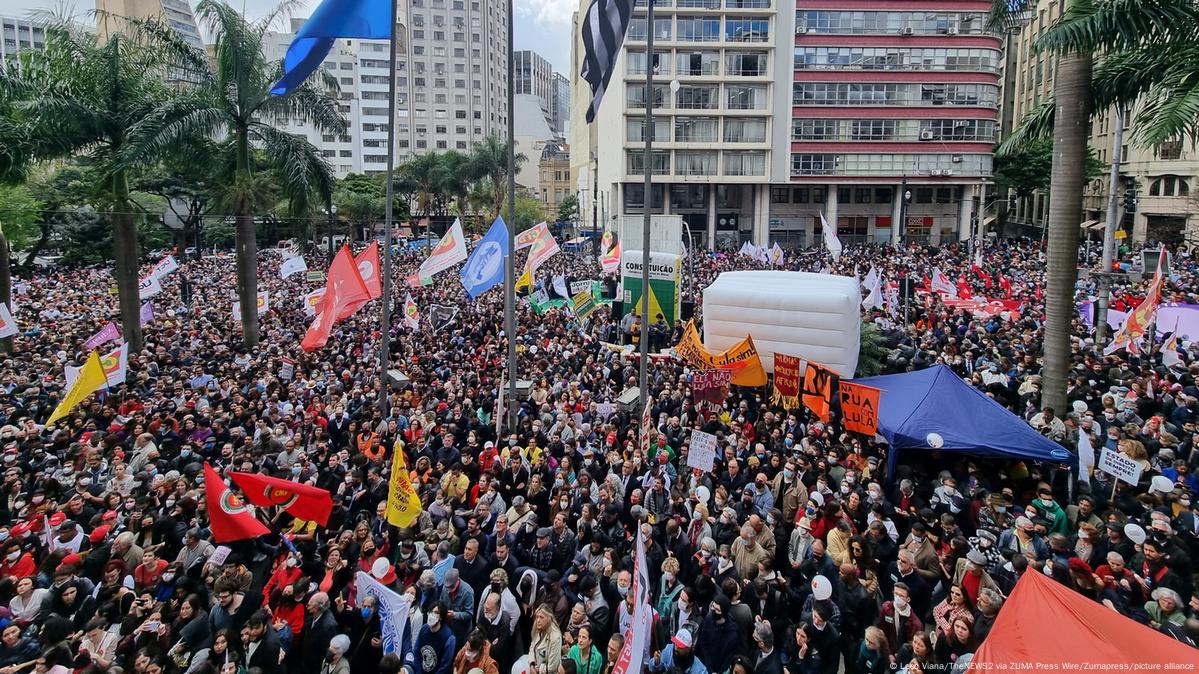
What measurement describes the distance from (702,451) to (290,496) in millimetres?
5065

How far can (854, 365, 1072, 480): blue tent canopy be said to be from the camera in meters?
10.1

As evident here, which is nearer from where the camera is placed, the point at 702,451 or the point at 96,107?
the point at 702,451

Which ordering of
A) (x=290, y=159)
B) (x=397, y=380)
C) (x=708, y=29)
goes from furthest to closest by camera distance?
(x=708, y=29)
(x=290, y=159)
(x=397, y=380)

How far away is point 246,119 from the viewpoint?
21.5 meters

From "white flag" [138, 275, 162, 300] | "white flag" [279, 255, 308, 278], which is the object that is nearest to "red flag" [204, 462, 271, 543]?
"white flag" [279, 255, 308, 278]

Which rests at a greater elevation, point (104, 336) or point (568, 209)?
point (568, 209)

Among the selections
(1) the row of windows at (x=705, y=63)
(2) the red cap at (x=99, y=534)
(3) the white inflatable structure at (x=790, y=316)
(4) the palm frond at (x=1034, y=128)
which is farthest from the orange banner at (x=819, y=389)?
(1) the row of windows at (x=705, y=63)

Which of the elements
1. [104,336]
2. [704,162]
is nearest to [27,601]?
[104,336]

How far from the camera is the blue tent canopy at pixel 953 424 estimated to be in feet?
33.1

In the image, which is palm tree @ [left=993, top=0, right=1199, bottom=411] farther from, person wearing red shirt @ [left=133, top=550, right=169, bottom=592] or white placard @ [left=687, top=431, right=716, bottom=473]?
person wearing red shirt @ [left=133, top=550, right=169, bottom=592]

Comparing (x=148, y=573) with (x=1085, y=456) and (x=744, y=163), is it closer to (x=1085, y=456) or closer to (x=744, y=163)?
(x=1085, y=456)

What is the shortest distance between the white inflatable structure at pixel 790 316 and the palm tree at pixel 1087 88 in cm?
331

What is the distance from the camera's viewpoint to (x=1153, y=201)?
51.2 meters

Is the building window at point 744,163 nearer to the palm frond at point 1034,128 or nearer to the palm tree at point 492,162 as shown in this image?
the palm tree at point 492,162
